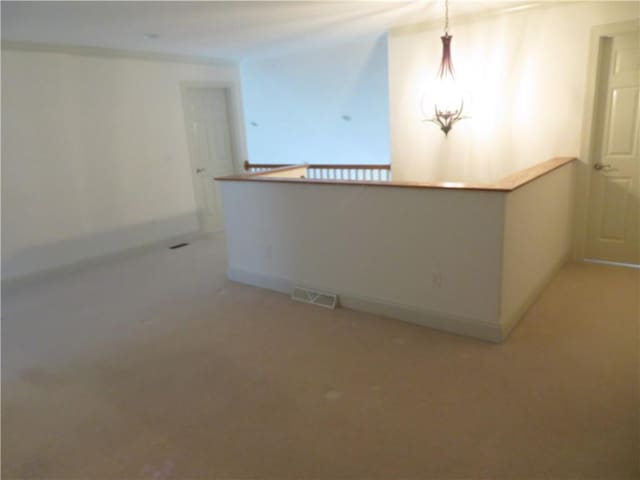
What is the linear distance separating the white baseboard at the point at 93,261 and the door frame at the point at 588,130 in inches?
176

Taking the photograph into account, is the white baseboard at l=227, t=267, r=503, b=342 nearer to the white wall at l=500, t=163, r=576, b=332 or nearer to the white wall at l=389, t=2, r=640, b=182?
the white wall at l=500, t=163, r=576, b=332

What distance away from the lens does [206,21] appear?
390 cm

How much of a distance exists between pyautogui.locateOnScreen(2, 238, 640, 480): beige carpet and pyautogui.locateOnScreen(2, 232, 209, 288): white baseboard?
34.4 inches

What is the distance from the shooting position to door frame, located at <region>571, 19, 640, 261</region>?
370 cm

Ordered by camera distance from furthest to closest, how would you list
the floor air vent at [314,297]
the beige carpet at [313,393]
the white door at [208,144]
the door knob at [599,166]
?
the white door at [208,144], the door knob at [599,166], the floor air vent at [314,297], the beige carpet at [313,393]

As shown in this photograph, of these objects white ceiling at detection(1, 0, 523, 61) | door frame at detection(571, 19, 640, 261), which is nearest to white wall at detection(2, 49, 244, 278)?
white ceiling at detection(1, 0, 523, 61)

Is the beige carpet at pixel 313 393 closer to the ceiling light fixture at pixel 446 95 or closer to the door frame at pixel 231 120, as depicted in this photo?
the ceiling light fixture at pixel 446 95

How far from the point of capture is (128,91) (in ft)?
16.8

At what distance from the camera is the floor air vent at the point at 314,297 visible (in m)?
3.52

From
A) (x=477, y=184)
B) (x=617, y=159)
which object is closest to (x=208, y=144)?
(x=477, y=184)

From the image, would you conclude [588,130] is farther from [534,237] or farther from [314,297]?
[314,297]

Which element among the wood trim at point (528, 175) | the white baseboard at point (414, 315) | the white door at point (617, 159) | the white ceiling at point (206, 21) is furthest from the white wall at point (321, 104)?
the white baseboard at point (414, 315)

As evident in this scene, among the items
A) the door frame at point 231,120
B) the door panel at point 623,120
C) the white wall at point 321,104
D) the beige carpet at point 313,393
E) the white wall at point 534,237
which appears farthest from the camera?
the door frame at point 231,120

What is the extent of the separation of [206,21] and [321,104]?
2.85 meters
